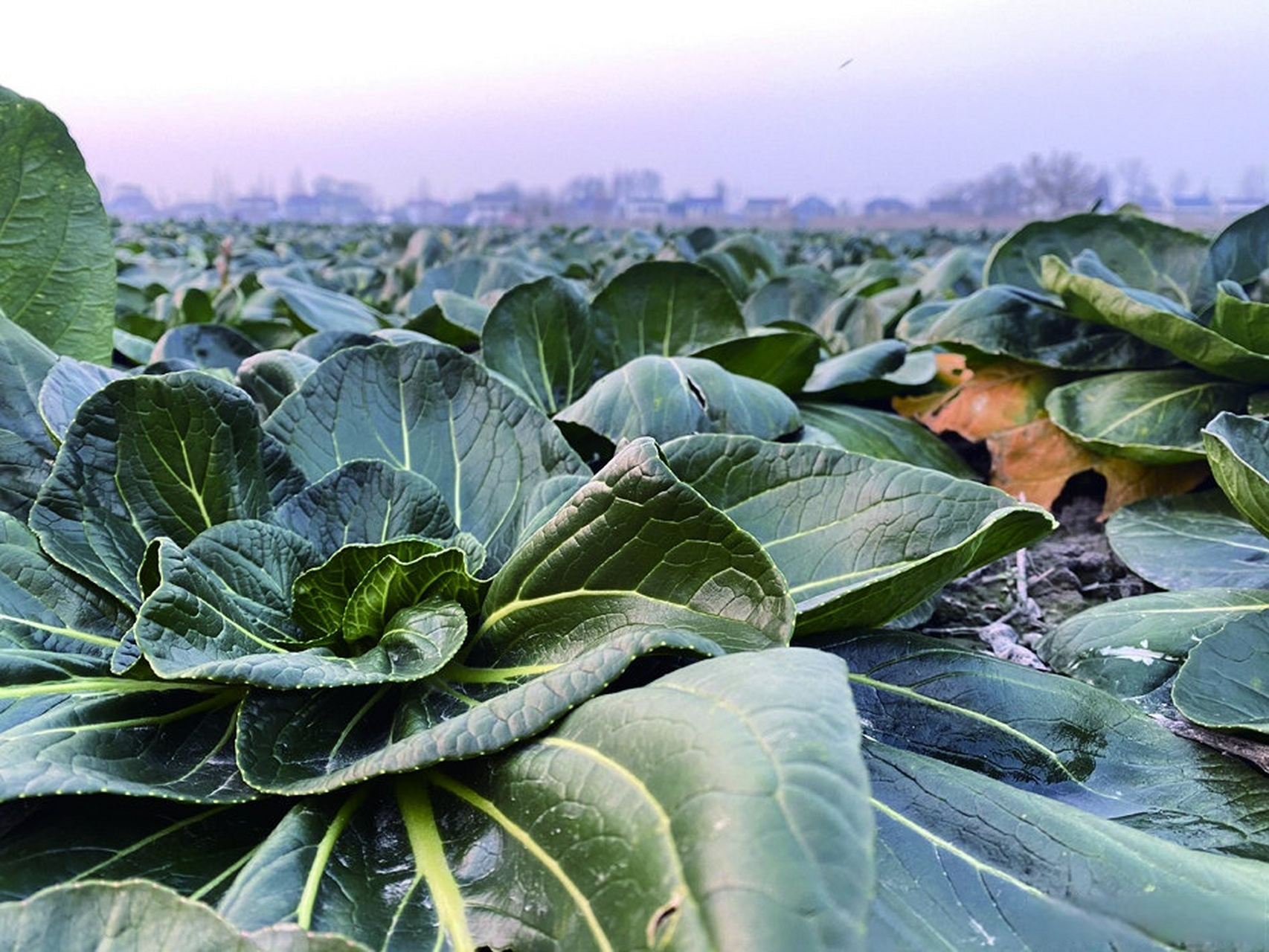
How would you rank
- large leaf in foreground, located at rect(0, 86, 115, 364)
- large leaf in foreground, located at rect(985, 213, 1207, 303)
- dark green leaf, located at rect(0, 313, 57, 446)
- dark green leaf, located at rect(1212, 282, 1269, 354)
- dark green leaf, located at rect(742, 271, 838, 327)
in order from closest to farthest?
dark green leaf, located at rect(0, 313, 57, 446) → large leaf in foreground, located at rect(0, 86, 115, 364) → dark green leaf, located at rect(1212, 282, 1269, 354) → large leaf in foreground, located at rect(985, 213, 1207, 303) → dark green leaf, located at rect(742, 271, 838, 327)

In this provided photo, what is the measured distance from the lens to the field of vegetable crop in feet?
2.30

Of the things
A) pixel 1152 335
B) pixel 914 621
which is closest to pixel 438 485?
pixel 914 621

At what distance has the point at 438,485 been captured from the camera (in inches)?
54.6

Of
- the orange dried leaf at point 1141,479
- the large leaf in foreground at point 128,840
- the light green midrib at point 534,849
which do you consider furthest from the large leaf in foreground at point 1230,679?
the large leaf in foreground at point 128,840

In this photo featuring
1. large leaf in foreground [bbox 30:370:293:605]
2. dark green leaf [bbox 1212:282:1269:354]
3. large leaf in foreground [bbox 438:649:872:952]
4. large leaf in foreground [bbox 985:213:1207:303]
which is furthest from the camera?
large leaf in foreground [bbox 985:213:1207:303]

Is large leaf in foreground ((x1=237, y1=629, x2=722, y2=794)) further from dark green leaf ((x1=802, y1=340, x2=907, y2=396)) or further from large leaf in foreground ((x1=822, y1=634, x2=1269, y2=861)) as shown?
dark green leaf ((x1=802, y1=340, x2=907, y2=396))

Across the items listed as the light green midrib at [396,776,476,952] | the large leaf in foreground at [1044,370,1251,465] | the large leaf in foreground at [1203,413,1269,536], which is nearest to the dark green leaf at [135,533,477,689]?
the light green midrib at [396,776,476,952]

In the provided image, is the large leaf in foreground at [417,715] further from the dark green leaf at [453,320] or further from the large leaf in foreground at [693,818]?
the dark green leaf at [453,320]

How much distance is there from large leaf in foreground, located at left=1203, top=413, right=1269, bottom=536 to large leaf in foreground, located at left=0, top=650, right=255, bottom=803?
1.23m

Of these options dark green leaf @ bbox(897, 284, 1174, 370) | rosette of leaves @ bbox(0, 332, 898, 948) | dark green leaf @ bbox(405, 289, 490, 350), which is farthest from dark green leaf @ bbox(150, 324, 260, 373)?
dark green leaf @ bbox(897, 284, 1174, 370)

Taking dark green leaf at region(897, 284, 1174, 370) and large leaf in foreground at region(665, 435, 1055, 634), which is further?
dark green leaf at region(897, 284, 1174, 370)

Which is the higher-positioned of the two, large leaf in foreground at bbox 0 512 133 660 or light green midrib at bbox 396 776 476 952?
large leaf in foreground at bbox 0 512 133 660

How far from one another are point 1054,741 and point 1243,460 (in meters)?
0.48

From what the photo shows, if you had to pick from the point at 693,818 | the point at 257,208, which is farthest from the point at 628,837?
the point at 257,208
